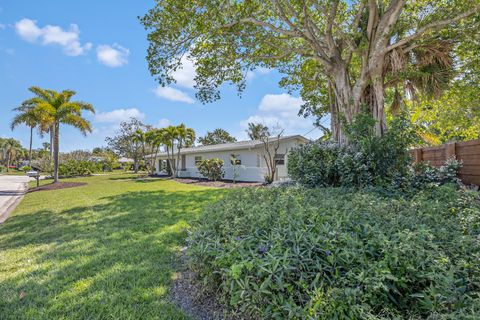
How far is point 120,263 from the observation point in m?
3.52

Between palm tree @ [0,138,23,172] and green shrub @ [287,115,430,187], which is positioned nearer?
green shrub @ [287,115,430,187]

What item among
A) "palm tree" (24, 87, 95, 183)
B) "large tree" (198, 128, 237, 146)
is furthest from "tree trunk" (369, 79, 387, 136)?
"large tree" (198, 128, 237, 146)

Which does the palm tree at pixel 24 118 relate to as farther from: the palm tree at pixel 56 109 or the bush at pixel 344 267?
the bush at pixel 344 267

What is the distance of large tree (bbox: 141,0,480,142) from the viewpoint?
304 inches

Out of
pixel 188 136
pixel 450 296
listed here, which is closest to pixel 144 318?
pixel 450 296

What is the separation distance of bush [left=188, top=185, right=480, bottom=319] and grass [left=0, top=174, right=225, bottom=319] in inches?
28.9

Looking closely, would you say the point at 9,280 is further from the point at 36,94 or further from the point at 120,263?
the point at 36,94

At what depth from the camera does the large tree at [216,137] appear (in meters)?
48.2

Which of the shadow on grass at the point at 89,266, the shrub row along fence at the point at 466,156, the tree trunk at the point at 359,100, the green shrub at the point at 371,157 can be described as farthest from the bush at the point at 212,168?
the shrub row along fence at the point at 466,156

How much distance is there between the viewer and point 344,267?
1951mm

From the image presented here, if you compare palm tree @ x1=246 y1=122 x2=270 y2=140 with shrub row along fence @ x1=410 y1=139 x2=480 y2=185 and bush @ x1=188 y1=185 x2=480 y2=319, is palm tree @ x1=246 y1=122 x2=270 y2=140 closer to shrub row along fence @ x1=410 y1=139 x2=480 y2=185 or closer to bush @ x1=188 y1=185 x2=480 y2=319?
shrub row along fence @ x1=410 y1=139 x2=480 y2=185

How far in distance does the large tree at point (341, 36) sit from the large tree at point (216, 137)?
37803 millimetres

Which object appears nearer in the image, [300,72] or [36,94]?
[300,72]

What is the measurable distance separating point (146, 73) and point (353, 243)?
382 inches
